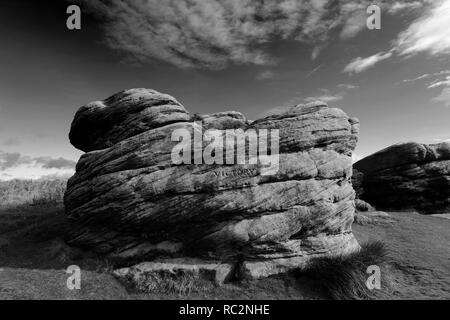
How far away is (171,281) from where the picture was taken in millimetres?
14055

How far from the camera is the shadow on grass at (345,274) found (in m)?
13.5

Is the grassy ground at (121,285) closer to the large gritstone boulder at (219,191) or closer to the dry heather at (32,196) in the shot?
the large gritstone boulder at (219,191)

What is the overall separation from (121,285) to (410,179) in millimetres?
33008

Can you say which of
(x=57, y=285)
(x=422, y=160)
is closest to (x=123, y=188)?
(x=57, y=285)

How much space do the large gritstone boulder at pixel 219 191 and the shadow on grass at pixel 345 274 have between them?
787 mm

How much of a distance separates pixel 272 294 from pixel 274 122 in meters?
9.88

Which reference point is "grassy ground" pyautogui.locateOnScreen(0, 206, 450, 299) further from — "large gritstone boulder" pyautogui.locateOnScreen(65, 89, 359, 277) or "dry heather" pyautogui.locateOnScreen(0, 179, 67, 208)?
"dry heather" pyautogui.locateOnScreen(0, 179, 67, 208)

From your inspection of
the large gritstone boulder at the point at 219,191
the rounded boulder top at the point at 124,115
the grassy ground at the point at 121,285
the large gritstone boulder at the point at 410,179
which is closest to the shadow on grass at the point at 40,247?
the grassy ground at the point at 121,285

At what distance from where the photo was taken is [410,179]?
109ft

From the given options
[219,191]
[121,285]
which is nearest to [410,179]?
[219,191]

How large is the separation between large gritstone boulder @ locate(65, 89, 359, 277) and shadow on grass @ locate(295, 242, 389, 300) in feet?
2.58

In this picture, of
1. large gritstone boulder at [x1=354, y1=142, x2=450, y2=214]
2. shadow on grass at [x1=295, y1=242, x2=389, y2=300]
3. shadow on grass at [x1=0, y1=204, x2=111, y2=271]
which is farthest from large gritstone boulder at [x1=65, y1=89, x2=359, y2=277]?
large gritstone boulder at [x1=354, y1=142, x2=450, y2=214]

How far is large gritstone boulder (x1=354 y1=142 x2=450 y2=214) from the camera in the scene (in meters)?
32.4

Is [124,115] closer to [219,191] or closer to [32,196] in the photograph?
[219,191]
